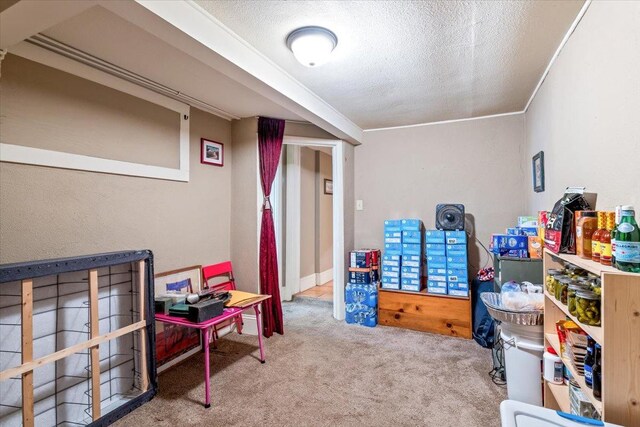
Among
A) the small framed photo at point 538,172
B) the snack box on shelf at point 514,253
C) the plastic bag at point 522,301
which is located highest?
the small framed photo at point 538,172

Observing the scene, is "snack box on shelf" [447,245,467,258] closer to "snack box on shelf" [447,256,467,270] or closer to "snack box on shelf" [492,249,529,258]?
"snack box on shelf" [447,256,467,270]

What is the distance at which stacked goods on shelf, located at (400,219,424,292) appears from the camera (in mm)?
3270

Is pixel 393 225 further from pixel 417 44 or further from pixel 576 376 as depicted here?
pixel 576 376

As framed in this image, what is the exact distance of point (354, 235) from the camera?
393 centimetres

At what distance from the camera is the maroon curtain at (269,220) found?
3.15m

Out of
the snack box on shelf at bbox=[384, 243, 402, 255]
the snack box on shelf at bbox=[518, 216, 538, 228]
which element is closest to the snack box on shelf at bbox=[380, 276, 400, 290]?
the snack box on shelf at bbox=[384, 243, 402, 255]

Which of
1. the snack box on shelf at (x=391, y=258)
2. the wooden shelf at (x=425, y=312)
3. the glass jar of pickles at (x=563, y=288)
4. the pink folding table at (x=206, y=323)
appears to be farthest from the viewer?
the snack box on shelf at (x=391, y=258)

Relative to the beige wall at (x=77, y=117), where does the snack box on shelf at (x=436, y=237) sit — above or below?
below

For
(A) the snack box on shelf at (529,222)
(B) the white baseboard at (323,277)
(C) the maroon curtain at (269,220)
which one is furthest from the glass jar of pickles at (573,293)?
(B) the white baseboard at (323,277)

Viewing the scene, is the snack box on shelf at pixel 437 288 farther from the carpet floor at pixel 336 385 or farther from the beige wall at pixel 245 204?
the beige wall at pixel 245 204

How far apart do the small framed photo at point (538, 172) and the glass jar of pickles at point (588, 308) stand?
5.07ft

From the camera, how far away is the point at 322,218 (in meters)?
5.14

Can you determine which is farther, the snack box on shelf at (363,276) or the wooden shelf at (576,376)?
the snack box on shelf at (363,276)

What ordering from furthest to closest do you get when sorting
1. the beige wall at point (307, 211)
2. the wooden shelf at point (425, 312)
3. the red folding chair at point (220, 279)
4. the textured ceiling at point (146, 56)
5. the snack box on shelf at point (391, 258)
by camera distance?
1. the beige wall at point (307, 211)
2. the snack box on shelf at point (391, 258)
3. the wooden shelf at point (425, 312)
4. the red folding chair at point (220, 279)
5. the textured ceiling at point (146, 56)
